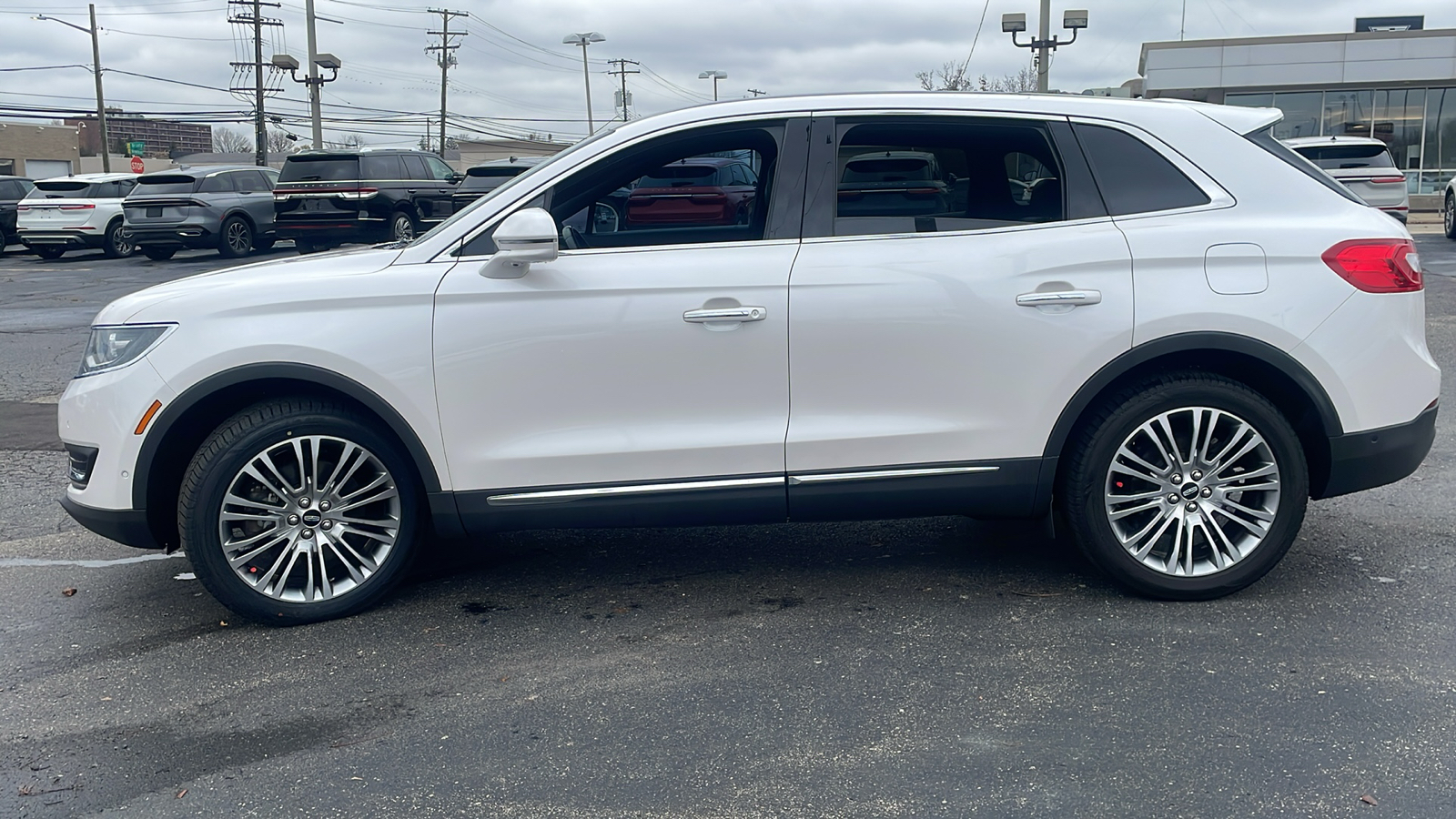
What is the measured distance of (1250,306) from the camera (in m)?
4.18

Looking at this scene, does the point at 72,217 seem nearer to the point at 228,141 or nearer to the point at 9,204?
the point at 9,204

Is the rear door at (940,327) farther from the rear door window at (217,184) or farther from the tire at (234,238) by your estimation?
the rear door window at (217,184)

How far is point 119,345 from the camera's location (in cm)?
421

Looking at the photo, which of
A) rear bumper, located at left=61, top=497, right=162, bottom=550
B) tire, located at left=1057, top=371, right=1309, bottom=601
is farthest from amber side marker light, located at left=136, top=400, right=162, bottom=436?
tire, located at left=1057, top=371, right=1309, bottom=601

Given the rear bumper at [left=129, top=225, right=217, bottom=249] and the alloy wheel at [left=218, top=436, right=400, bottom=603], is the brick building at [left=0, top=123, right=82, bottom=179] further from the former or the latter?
the alloy wheel at [left=218, top=436, right=400, bottom=603]

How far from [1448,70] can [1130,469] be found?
34625 mm

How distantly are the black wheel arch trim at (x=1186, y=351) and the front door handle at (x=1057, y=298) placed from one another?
0.76ft

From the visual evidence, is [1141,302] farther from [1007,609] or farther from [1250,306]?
[1007,609]

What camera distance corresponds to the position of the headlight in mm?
4176

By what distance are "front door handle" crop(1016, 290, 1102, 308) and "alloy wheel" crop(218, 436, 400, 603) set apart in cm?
227

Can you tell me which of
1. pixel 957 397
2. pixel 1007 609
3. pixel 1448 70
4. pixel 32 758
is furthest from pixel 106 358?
pixel 1448 70

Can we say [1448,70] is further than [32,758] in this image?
Yes

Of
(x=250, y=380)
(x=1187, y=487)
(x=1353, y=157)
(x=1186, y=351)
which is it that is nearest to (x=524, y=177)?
(x=250, y=380)

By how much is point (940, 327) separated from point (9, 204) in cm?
2751
